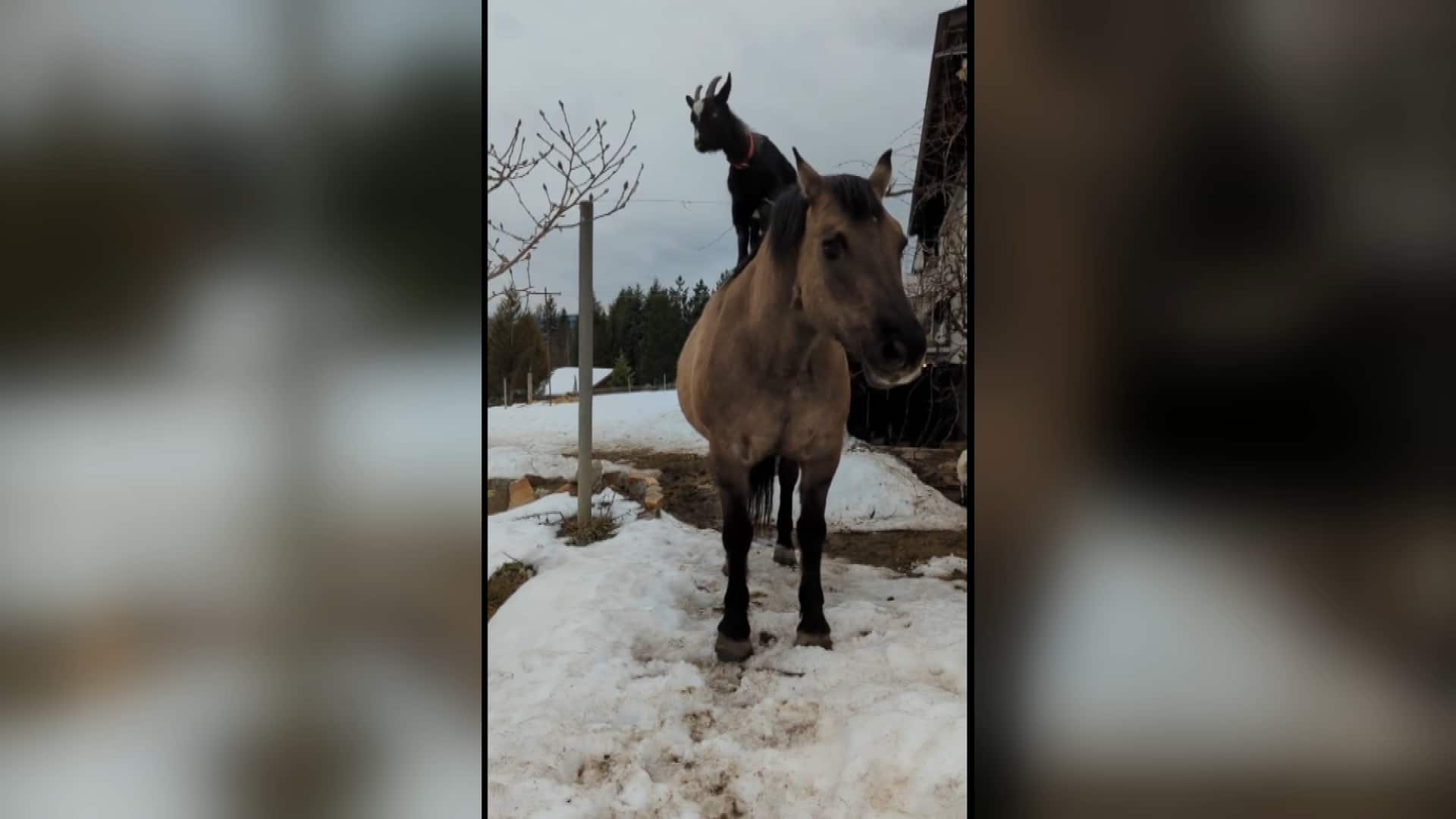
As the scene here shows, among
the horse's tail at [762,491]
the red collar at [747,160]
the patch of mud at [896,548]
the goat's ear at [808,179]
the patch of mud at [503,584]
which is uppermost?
the red collar at [747,160]

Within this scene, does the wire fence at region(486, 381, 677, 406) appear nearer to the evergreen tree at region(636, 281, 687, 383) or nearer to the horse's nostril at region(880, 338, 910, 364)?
the evergreen tree at region(636, 281, 687, 383)

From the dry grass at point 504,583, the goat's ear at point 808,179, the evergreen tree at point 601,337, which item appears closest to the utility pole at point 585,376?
the evergreen tree at point 601,337

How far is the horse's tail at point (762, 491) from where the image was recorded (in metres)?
1.35

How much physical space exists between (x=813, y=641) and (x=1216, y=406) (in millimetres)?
824

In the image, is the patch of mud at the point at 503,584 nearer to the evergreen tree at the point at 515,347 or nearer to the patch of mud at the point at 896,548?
the evergreen tree at the point at 515,347

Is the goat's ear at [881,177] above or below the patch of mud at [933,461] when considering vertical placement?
above

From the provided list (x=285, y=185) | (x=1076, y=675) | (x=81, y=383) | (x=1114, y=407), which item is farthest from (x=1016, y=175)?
(x=81, y=383)

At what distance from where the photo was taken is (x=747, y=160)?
1321 mm

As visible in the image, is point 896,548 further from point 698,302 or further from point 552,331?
point 552,331

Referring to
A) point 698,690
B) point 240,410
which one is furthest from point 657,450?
point 240,410

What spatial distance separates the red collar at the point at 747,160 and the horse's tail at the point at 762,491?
520 millimetres

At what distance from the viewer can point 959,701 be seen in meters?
1.31

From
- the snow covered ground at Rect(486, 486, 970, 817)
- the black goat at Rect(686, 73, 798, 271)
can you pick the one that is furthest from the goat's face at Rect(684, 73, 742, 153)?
the snow covered ground at Rect(486, 486, 970, 817)

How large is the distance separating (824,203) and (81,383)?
4.51 ft
